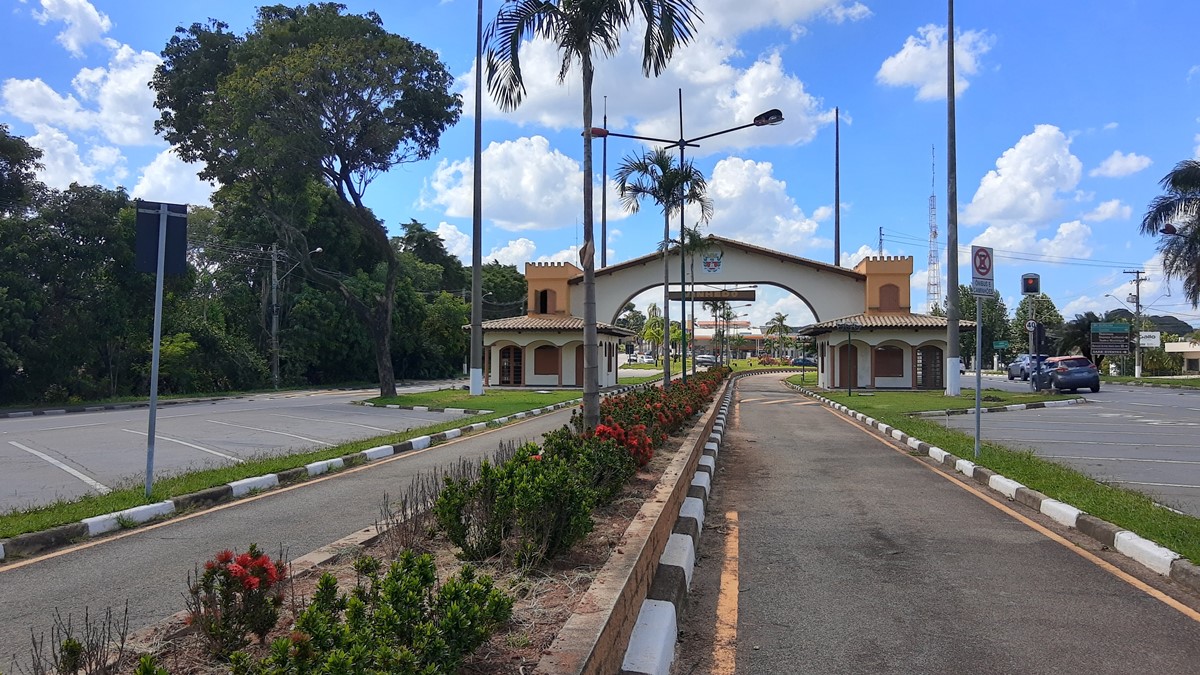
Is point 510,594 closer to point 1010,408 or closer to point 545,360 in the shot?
point 1010,408

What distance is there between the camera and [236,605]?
11.2ft


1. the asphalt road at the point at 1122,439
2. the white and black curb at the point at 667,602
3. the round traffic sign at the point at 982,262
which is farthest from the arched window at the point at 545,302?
the white and black curb at the point at 667,602

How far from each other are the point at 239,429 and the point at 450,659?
15635 millimetres

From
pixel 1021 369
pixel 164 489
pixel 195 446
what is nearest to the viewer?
pixel 164 489

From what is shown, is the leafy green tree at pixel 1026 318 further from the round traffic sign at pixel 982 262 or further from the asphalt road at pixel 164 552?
the asphalt road at pixel 164 552

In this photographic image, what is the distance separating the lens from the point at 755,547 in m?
6.35

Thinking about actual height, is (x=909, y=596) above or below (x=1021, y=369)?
below

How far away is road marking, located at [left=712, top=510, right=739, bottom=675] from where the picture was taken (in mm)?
4027

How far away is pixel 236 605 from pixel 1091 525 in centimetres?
664

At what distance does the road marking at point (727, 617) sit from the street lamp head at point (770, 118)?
12077mm

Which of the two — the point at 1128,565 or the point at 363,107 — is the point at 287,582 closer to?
the point at 1128,565

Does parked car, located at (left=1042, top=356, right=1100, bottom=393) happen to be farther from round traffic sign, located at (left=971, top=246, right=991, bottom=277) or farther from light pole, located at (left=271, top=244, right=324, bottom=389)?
light pole, located at (left=271, top=244, right=324, bottom=389)

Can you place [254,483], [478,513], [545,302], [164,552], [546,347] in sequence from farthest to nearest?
→ [545,302]
[546,347]
[254,483]
[164,552]
[478,513]

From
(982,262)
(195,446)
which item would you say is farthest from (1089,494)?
(195,446)
